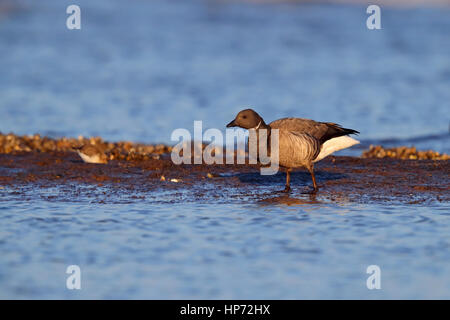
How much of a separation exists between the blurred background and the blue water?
109 millimetres

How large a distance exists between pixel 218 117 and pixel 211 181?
8.75m

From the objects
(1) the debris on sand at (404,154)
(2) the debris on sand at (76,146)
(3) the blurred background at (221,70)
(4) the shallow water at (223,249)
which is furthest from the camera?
(3) the blurred background at (221,70)

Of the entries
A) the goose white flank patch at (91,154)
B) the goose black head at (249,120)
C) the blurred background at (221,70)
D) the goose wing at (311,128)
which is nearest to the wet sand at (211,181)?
the goose white flank patch at (91,154)

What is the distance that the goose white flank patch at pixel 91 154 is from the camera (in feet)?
42.3

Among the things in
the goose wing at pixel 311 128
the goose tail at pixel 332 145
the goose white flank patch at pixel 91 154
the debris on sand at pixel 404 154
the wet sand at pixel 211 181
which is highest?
the goose wing at pixel 311 128

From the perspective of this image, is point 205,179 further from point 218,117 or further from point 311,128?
point 218,117

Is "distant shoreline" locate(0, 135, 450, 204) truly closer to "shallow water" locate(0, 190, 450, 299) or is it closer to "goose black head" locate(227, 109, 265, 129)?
"shallow water" locate(0, 190, 450, 299)

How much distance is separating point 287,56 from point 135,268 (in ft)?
84.9

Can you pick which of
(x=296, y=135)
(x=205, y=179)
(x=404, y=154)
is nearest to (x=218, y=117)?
(x=404, y=154)

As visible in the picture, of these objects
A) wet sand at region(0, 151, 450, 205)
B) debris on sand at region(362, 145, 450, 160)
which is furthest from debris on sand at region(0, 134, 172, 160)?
debris on sand at region(362, 145, 450, 160)

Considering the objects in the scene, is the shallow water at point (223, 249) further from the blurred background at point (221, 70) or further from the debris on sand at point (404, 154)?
the blurred background at point (221, 70)

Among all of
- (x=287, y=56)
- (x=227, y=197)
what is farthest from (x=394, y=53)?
(x=227, y=197)

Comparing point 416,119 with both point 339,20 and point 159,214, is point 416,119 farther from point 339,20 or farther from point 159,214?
Result: point 339,20

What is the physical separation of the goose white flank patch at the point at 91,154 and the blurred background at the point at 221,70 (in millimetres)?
4787
